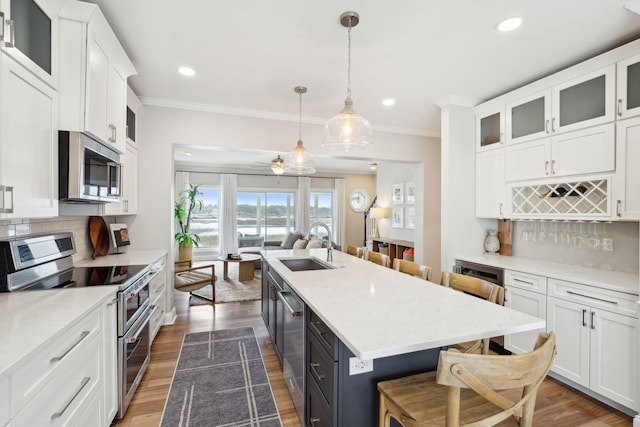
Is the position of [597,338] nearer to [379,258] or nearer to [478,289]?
[478,289]

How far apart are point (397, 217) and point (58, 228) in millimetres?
5807

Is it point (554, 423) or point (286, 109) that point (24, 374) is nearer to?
point (554, 423)

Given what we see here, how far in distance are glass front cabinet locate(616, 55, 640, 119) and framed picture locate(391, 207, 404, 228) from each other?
176 inches

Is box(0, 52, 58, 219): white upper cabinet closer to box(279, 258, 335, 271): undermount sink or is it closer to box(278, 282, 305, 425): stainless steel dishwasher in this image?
box(278, 282, 305, 425): stainless steel dishwasher

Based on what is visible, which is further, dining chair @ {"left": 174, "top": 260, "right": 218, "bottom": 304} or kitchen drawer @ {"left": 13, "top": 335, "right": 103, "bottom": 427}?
dining chair @ {"left": 174, "top": 260, "right": 218, "bottom": 304}

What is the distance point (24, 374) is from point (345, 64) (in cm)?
269

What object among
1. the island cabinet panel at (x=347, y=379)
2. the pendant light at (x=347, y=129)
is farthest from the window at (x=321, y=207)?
the island cabinet panel at (x=347, y=379)

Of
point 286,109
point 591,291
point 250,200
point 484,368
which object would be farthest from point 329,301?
point 250,200

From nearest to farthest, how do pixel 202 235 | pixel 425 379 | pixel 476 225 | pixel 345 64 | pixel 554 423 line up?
pixel 425 379 < pixel 554 423 < pixel 345 64 < pixel 476 225 < pixel 202 235

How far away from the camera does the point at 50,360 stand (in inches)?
45.5

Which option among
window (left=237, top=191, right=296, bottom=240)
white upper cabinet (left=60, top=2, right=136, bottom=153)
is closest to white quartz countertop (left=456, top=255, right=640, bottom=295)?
white upper cabinet (left=60, top=2, right=136, bottom=153)

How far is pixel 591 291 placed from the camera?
2129 mm

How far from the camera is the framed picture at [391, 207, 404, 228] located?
659 centimetres

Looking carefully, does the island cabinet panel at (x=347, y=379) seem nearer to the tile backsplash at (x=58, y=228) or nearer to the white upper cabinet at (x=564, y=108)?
the tile backsplash at (x=58, y=228)
